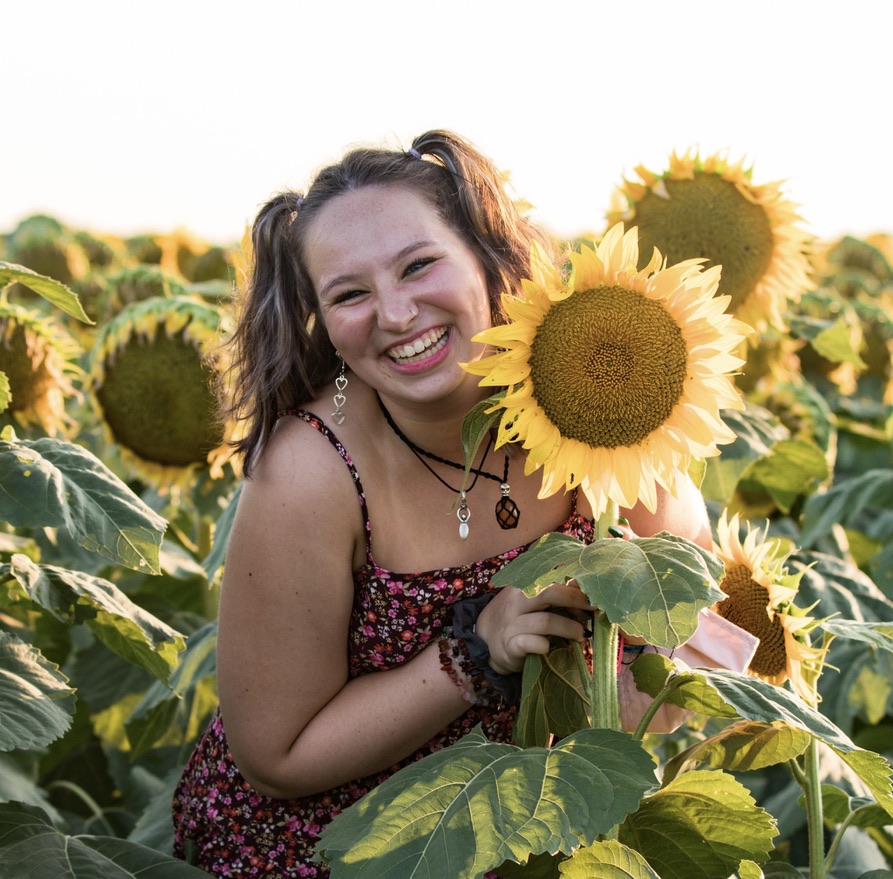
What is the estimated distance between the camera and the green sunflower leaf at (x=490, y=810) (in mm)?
1410

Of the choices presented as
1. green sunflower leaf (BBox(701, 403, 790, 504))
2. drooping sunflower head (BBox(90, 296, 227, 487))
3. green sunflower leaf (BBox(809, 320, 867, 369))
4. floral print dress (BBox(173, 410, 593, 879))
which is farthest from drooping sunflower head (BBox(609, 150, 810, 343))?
drooping sunflower head (BBox(90, 296, 227, 487))

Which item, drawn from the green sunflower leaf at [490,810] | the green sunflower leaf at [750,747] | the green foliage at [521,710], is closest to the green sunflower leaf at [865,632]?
the green foliage at [521,710]

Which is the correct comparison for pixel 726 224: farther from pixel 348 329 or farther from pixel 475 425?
pixel 475 425

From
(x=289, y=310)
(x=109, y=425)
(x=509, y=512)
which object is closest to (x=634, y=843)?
(x=509, y=512)

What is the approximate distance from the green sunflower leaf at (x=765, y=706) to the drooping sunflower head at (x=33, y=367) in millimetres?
1713

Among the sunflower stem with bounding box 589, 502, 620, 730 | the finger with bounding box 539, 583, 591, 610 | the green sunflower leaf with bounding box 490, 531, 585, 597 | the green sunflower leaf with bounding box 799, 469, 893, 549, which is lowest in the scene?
the green sunflower leaf with bounding box 799, 469, 893, 549

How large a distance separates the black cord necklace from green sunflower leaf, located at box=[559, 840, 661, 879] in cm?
67

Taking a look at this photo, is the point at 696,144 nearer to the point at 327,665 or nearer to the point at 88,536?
the point at 327,665

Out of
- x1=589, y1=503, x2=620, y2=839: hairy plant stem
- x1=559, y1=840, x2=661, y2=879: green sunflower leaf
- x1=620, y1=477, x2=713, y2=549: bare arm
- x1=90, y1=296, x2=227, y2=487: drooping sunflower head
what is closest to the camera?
x1=559, y1=840, x2=661, y2=879: green sunflower leaf

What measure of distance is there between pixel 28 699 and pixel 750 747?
1.02 m

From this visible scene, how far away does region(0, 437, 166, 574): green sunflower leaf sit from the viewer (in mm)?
1878

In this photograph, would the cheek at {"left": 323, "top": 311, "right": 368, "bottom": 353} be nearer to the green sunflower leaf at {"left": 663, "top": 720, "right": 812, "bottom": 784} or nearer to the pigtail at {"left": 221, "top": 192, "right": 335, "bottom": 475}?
the pigtail at {"left": 221, "top": 192, "right": 335, "bottom": 475}

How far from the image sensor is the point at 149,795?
3021 millimetres

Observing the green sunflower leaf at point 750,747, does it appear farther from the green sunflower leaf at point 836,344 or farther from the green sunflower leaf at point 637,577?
the green sunflower leaf at point 836,344
